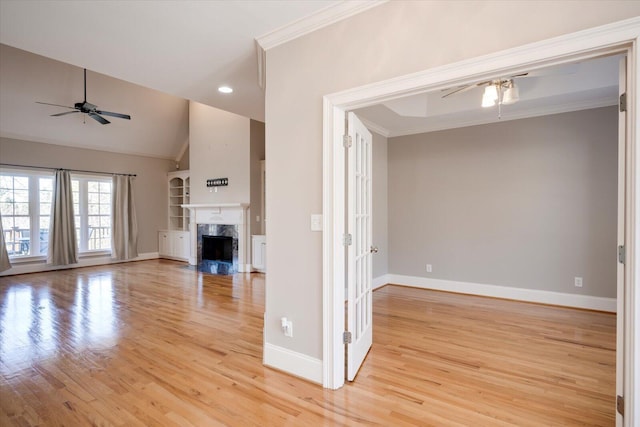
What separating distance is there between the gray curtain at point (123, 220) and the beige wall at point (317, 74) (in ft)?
23.2

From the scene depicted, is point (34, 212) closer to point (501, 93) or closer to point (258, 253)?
point (258, 253)

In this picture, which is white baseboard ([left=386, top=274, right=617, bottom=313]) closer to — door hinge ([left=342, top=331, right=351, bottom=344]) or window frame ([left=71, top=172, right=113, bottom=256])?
door hinge ([left=342, top=331, right=351, bottom=344])

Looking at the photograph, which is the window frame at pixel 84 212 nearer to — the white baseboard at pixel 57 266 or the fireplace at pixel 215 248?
the white baseboard at pixel 57 266

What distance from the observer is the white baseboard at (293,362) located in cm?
240

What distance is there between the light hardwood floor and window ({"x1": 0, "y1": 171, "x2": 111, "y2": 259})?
119 inches

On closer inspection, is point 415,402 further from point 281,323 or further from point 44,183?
point 44,183

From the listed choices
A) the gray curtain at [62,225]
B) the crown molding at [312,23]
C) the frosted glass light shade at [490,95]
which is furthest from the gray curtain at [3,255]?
the frosted glass light shade at [490,95]

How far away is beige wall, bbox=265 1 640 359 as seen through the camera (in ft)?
5.72

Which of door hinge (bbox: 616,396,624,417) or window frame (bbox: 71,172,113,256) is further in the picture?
window frame (bbox: 71,172,113,256)

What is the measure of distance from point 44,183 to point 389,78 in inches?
323

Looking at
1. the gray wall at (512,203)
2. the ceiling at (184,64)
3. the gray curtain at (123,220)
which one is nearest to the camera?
the ceiling at (184,64)

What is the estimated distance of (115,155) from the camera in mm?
8172

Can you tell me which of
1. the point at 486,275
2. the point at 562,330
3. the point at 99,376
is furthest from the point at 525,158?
the point at 99,376

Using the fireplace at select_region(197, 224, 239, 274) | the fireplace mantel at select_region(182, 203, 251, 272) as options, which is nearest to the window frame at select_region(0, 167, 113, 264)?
the fireplace mantel at select_region(182, 203, 251, 272)
